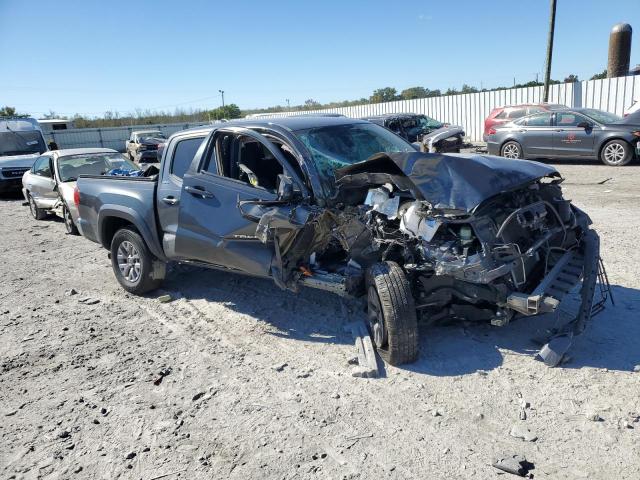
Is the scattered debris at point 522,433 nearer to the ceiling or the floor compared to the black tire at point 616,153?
nearer to the floor

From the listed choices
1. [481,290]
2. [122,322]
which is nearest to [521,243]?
[481,290]

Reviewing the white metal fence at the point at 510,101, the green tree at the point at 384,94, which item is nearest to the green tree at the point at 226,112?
the green tree at the point at 384,94

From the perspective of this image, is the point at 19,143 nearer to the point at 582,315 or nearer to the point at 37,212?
the point at 37,212

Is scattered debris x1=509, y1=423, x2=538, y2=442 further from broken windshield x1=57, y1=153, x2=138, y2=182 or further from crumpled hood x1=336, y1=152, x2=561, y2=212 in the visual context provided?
broken windshield x1=57, y1=153, x2=138, y2=182

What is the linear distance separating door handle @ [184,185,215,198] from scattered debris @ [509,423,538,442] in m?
3.19

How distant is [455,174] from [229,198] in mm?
2039

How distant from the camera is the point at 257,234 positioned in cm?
424

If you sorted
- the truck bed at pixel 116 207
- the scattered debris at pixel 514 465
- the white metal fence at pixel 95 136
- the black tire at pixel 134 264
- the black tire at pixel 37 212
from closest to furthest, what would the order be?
1. the scattered debris at pixel 514 465
2. the truck bed at pixel 116 207
3. the black tire at pixel 134 264
4. the black tire at pixel 37 212
5. the white metal fence at pixel 95 136

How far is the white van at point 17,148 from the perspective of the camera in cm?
1524

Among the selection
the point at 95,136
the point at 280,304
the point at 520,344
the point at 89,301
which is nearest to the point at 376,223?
the point at 520,344

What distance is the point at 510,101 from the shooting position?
73.8 feet

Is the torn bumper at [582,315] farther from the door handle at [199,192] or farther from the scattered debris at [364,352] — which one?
the door handle at [199,192]

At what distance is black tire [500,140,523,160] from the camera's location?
14308 millimetres

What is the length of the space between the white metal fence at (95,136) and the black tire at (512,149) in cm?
2738
